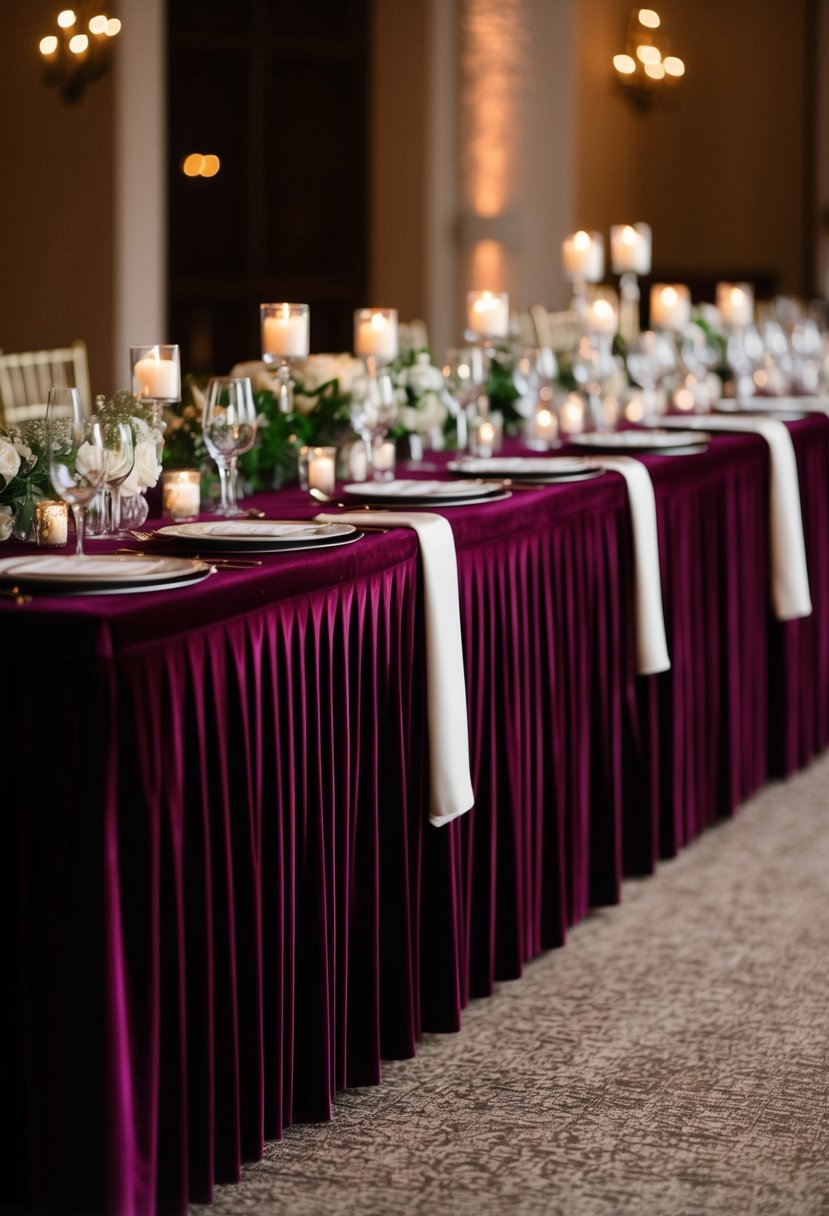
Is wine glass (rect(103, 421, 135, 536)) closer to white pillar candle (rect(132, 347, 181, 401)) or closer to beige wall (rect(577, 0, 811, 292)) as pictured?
white pillar candle (rect(132, 347, 181, 401))

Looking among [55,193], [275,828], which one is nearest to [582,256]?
[275,828]

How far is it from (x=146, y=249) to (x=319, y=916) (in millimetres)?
5528

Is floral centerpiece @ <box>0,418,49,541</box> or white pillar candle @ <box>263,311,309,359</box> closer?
floral centerpiece @ <box>0,418,49,541</box>

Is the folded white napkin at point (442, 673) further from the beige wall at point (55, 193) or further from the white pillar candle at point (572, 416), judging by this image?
the beige wall at point (55, 193)

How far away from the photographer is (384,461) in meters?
3.54

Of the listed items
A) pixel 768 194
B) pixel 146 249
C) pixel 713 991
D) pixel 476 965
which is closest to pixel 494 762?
pixel 476 965

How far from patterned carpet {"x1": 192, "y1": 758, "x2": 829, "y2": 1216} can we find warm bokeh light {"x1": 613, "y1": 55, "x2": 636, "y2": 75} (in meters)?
9.33

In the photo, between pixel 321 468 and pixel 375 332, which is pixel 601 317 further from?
pixel 321 468

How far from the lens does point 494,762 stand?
10.2 ft

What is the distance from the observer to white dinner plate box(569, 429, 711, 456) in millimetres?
3926

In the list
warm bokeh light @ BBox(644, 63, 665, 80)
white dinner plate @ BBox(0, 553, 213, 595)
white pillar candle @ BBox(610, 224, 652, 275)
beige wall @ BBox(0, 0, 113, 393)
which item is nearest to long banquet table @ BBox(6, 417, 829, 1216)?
white dinner plate @ BBox(0, 553, 213, 595)

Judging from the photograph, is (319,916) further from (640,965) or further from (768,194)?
(768,194)

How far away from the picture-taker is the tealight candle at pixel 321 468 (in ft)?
10.6

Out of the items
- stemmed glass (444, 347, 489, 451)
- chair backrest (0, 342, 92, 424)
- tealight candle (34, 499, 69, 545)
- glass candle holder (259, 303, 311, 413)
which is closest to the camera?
tealight candle (34, 499, 69, 545)
